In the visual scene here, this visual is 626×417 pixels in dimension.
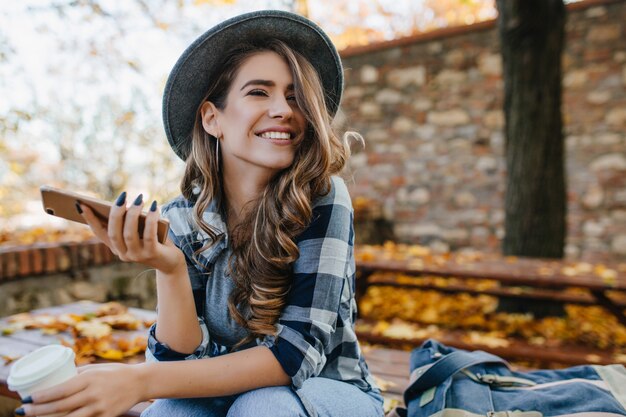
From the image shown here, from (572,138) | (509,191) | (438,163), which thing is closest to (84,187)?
(438,163)

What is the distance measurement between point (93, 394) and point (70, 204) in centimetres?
42

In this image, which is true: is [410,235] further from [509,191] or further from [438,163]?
[509,191]

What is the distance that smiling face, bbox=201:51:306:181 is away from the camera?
1.49 meters

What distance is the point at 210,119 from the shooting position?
163 cm

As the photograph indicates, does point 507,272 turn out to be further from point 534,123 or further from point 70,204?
point 70,204

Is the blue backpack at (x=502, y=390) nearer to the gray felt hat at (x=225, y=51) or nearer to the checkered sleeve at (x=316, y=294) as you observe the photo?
the checkered sleeve at (x=316, y=294)

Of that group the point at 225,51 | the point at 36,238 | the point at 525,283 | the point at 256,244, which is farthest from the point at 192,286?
the point at 36,238

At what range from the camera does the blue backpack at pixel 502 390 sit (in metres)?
→ 1.32

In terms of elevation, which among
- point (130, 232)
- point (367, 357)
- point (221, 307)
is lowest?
point (367, 357)

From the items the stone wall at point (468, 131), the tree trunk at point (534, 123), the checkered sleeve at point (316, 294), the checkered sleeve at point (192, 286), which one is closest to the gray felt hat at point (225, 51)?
the checkered sleeve at point (192, 286)

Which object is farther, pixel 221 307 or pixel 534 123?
pixel 534 123

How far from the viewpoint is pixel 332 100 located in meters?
1.73

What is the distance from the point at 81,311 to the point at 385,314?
2.84 meters

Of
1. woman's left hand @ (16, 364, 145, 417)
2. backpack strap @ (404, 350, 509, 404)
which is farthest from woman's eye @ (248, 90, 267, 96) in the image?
backpack strap @ (404, 350, 509, 404)
